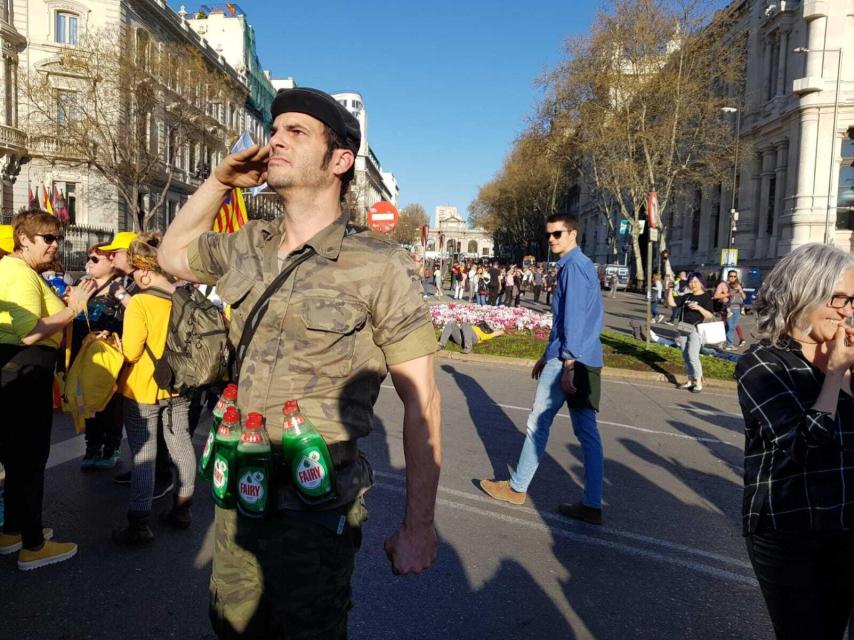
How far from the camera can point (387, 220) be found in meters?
15.9

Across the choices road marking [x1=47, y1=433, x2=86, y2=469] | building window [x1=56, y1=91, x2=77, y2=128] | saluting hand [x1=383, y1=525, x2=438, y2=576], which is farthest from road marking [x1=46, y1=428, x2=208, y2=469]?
building window [x1=56, y1=91, x2=77, y2=128]

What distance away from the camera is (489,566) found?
384 centimetres

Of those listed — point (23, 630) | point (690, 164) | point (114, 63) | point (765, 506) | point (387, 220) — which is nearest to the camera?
point (765, 506)

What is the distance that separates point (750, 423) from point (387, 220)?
14.1m

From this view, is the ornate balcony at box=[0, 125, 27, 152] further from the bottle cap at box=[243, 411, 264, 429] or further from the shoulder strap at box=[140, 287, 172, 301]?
the bottle cap at box=[243, 411, 264, 429]

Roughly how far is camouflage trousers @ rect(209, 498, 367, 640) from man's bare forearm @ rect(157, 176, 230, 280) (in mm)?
892

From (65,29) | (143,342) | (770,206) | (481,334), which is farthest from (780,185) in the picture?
(143,342)

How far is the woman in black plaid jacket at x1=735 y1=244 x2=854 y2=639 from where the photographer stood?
2049mm

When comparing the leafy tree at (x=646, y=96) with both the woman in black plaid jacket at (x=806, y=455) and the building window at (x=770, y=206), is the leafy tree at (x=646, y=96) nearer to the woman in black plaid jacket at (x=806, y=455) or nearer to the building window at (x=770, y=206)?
the building window at (x=770, y=206)

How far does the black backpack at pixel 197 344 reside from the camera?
211 centimetres

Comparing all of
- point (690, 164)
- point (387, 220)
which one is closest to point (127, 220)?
point (387, 220)

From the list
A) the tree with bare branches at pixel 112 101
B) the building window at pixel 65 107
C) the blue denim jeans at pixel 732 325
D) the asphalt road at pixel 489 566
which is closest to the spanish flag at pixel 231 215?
the asphalt road at pixel 489 566

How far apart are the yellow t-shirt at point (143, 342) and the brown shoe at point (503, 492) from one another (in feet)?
7.98

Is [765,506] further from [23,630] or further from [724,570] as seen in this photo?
[23,630]
